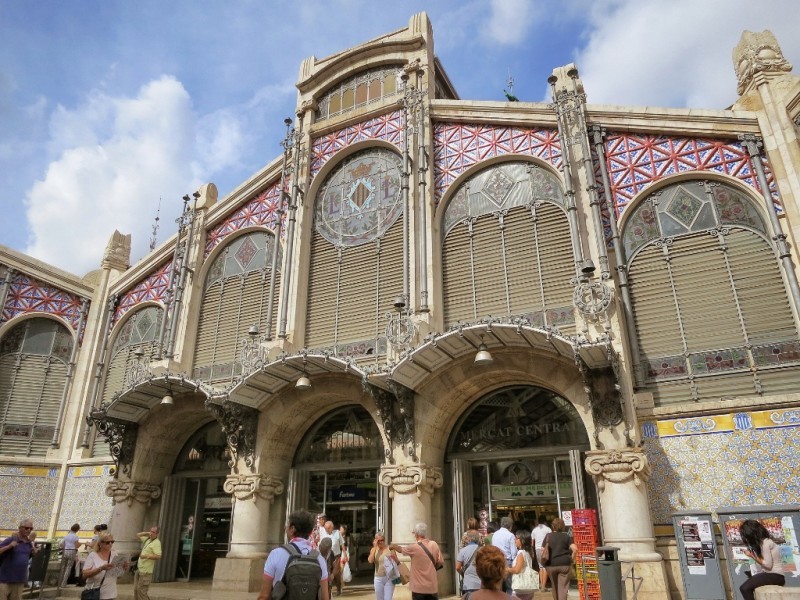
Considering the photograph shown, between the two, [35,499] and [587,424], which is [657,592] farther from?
[35,499]

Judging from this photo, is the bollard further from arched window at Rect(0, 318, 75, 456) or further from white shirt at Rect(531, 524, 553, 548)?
arched window at Rect(0, 318, 75, 456)

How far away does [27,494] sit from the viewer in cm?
1783

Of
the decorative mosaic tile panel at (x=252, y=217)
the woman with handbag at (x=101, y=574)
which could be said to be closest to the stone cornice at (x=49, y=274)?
the decorative mosaic tile panel at (x=252, y=217)

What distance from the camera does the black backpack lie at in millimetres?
4516

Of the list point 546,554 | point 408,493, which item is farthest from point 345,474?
point 546,554

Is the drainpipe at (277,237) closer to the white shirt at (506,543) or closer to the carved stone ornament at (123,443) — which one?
the carved stone ornament at (123,443)

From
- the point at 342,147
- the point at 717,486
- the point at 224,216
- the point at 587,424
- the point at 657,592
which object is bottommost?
the point at 657,592

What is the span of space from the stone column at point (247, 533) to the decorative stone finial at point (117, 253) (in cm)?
1038

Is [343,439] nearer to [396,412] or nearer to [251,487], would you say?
[251,487]

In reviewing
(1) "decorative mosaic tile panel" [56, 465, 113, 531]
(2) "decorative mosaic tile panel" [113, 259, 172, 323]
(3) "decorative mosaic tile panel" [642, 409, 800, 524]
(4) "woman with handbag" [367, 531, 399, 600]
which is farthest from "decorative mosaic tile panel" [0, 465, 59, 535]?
(3) "decorative mosaic tile panel" [642, 409, 800, 524]

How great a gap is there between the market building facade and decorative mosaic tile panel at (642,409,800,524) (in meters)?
0.04

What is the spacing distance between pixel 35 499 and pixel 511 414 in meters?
14.6

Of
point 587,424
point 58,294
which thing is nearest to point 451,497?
point 587,424

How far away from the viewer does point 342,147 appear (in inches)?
686
